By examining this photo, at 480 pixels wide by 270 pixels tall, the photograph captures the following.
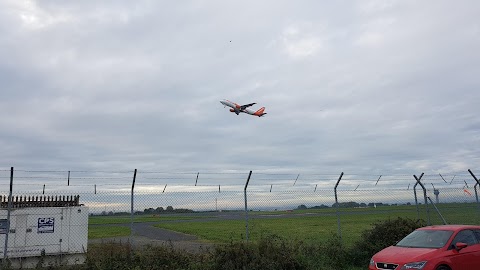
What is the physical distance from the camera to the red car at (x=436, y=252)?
8.98m

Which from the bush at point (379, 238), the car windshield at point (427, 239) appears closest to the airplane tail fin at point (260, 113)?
the bush at point (379, 238)

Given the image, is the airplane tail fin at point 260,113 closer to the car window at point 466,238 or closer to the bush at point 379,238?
the bush at point 379,238

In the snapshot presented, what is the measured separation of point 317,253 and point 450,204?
10.4 meters

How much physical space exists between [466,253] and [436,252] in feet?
3.28

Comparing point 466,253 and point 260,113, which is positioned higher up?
point 260,113

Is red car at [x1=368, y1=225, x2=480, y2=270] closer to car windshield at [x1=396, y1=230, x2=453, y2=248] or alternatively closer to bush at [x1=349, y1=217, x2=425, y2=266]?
car windshield at [x1=396, y1=230, x2=453, y2=248]

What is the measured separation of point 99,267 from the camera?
10.4 meters

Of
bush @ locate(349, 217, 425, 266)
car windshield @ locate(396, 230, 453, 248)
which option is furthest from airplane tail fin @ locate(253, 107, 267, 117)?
car windshield @ locate(396, 230, 453, 248)

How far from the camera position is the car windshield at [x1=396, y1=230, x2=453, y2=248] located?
9.84 m

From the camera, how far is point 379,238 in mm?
13539

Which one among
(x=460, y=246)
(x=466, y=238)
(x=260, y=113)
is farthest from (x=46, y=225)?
(x=260, y=113)

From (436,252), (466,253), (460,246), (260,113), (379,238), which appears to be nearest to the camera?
(436,252)

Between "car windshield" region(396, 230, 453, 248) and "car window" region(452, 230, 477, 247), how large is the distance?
0.18 meters

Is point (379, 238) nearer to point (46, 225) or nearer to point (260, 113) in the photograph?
point (46, 225)
